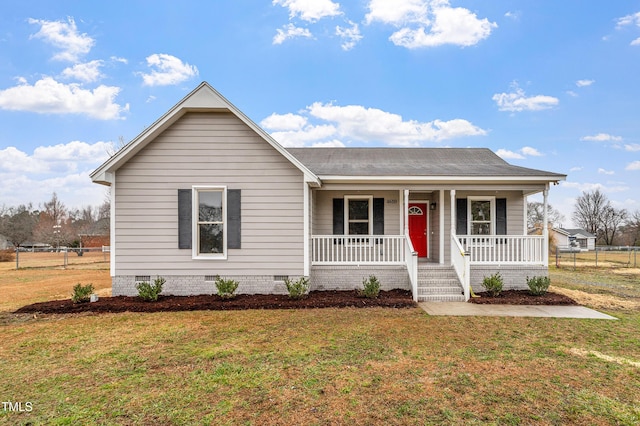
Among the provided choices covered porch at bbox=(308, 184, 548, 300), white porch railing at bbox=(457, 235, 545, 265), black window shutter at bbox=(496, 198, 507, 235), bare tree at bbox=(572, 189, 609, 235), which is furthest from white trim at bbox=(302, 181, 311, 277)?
bare tree at bbox=(572, 189, 609, 235)

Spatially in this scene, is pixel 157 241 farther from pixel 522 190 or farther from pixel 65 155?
pixel 65 155

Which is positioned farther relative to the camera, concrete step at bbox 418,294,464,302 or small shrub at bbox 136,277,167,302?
concrete step at bbox 418,294,464,302

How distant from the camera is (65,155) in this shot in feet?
74.2

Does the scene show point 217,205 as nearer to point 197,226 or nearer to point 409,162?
point 197,226

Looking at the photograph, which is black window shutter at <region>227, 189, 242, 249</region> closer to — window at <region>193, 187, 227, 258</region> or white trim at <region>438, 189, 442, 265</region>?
window at <region>193, 187, 227, 258</region>

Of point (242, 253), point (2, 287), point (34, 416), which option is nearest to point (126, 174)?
point (242, 253)

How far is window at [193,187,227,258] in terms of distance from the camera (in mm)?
8953

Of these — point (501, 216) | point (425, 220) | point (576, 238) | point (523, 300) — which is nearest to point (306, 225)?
point (425, 220)

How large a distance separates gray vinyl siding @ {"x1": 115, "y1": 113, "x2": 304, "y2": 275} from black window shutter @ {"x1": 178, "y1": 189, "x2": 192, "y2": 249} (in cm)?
14

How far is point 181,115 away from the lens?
28.9 ft

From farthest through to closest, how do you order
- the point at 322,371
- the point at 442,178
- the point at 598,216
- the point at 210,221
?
the point at 598,216, the point at 442,178, the point at 210,221, the point at 322,371

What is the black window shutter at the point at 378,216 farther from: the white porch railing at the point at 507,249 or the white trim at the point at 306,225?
the white trim at the point at 306,225

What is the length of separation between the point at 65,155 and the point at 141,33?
45.8ft

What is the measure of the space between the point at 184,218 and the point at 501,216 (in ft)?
32.2
